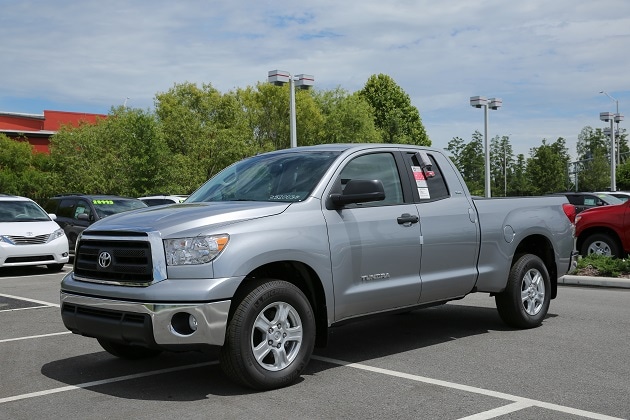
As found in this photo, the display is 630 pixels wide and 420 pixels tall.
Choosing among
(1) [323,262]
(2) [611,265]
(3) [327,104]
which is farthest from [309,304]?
(3) [327,104]

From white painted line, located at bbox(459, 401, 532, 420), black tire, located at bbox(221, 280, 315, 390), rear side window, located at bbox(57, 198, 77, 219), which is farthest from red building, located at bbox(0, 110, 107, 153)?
white painted line, located at bbox(459, 401, 532, 420)

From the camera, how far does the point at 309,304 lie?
5.92 metres

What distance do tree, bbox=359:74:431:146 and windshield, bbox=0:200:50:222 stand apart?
5121 cm

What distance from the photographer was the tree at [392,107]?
67.3 m

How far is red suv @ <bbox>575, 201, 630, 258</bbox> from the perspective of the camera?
1413 centimetres

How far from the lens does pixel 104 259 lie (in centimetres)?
579

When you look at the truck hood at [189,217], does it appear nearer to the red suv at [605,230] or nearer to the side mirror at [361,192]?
the side mirror at [361,192]

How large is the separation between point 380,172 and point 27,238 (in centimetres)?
1080

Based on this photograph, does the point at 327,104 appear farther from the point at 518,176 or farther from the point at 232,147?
the point at 518,176

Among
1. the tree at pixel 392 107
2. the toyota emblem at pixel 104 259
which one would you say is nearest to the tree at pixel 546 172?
the tree at pixel 392 107

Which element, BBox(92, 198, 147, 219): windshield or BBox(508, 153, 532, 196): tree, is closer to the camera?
BBox(92, 198, 147, 219): windshield

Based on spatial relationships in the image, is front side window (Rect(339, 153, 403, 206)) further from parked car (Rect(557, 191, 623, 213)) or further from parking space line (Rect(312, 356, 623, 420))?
parked car (Rect(557, 191, 623, 213))

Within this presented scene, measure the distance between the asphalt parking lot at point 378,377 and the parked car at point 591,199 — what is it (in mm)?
15422

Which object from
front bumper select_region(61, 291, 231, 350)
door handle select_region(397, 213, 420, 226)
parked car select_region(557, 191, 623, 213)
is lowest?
front bumper select_region(61, 291, 231, 350)
